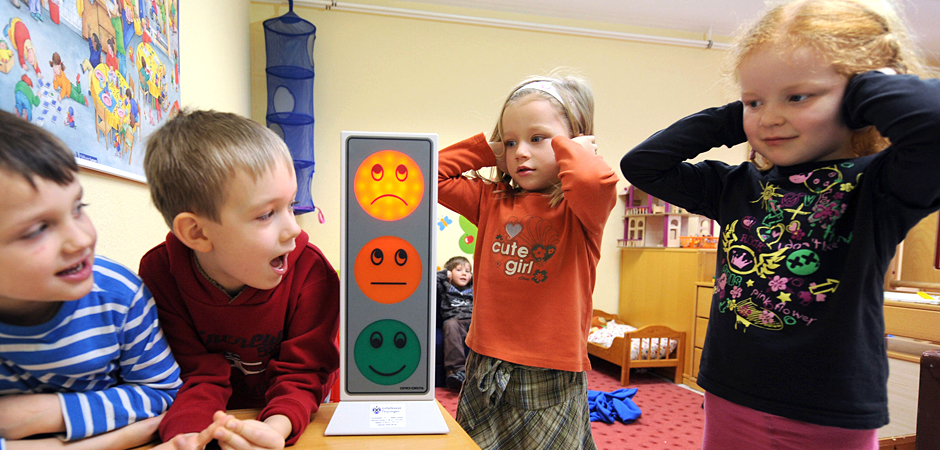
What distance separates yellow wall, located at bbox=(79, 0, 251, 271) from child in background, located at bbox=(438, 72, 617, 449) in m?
0.87

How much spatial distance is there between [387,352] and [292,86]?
100 inches

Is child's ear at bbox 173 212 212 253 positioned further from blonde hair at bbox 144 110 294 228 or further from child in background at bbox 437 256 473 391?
child in background at bbox 437 256 473 391

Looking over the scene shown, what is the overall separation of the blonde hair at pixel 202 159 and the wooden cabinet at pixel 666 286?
Result: 261 cm

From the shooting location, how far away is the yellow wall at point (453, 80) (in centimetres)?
307

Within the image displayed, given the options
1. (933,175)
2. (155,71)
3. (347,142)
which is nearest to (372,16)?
(155,71)

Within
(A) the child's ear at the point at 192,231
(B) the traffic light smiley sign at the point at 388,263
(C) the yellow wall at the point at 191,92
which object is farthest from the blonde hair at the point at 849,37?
(C) the yellow wall at the point at 191,92

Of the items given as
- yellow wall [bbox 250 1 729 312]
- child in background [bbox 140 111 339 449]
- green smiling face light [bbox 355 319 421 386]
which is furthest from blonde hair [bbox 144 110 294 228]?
yellow wall [bbox 250 1 729 312]

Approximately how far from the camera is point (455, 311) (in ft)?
9.48

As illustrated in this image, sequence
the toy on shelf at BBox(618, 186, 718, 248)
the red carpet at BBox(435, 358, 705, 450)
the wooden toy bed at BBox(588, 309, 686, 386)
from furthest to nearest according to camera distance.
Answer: the toy on shelf at BBox(618, 186, 718, 248) < the wooden toy bed at BBox(588, 309, 686, 386) < the red carpet at BBox(435, 358, 705, 450)

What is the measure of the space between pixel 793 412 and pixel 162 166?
32.6 inches

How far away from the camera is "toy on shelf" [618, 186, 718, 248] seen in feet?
9.86

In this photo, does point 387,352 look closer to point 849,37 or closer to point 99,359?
point 99,359

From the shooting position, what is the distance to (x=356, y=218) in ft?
1.94

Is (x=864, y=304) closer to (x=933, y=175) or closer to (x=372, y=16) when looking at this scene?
(x=933, y=175)
